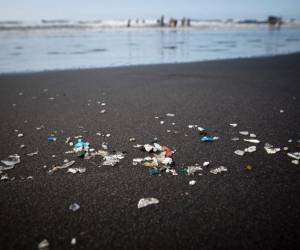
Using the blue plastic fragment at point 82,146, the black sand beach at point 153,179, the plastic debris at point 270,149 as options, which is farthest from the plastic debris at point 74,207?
the plastic debris at point 270,149

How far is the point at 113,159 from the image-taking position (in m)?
2.69

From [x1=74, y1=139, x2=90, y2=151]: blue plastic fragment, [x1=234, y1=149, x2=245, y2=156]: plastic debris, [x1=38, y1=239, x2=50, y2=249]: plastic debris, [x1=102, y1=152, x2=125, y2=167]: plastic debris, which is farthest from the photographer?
[x1=74, y1=139, x2=90, y2=151]: blue plastic fragment

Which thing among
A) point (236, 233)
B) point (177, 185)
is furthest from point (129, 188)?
point (236, 233)

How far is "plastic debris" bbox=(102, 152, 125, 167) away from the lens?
8.55 ft

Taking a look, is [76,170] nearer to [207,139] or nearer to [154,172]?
[154,172]

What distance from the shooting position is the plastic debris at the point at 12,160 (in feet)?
8.57

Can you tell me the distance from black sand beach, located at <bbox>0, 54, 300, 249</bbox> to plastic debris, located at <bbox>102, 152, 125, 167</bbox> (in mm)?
70

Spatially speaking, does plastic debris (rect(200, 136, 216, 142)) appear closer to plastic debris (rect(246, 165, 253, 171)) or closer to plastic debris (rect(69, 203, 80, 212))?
plastic debris (rect(246, 165, 253, 171))

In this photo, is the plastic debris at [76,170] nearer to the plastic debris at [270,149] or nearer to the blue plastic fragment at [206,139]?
the blue plastic fragment at [206,139]

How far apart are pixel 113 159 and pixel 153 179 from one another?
58cm

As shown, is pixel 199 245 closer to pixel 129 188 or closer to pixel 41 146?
pixel 129 188

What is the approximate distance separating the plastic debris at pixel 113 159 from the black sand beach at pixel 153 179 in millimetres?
70

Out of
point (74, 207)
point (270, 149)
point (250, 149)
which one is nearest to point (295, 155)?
point (270, 149)

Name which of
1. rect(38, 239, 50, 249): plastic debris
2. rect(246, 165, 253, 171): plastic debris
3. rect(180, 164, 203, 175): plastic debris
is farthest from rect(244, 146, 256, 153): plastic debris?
rect(38, 239, 50, 249): plastic debris
